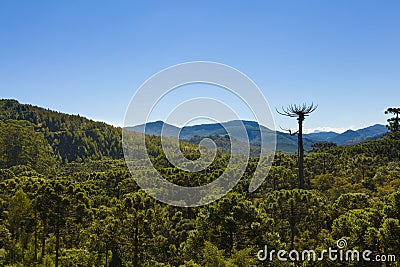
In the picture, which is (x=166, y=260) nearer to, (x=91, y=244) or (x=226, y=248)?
(x=91, y=244)

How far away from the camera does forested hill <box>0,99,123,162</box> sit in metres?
106

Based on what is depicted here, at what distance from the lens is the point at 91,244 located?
75.7ft

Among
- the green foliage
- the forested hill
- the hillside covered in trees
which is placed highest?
the forested hill

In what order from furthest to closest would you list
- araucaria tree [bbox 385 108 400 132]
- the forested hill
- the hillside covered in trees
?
the forested hill → araucaria tree [bbox 385 108 400 132] → the hillside covered in trees

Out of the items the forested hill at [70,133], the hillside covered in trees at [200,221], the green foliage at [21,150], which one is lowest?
the hillside covered in trees at [200,221]

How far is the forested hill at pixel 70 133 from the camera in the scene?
105875mm

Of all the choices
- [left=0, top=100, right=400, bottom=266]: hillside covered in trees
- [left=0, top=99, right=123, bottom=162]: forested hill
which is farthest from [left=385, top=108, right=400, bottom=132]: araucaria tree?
[left=0, top=99, right=123, bottom=162]: forested hill

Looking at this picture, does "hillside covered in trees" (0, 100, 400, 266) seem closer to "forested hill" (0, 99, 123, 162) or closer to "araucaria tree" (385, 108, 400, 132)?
"araucaria tree" (385, 108, 400, 132)

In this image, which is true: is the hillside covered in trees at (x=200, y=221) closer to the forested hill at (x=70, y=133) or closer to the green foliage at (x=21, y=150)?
the green foliage at (x=21, y=150)

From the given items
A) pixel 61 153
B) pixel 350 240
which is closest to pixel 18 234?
pixel 350 240

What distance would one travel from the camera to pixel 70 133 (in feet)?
366

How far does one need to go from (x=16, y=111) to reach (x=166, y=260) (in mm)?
127304

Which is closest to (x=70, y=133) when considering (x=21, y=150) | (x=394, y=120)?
(x=21, y=150)

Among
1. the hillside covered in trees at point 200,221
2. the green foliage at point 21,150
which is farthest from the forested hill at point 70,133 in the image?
the hillside covered in trees at point 200,221
